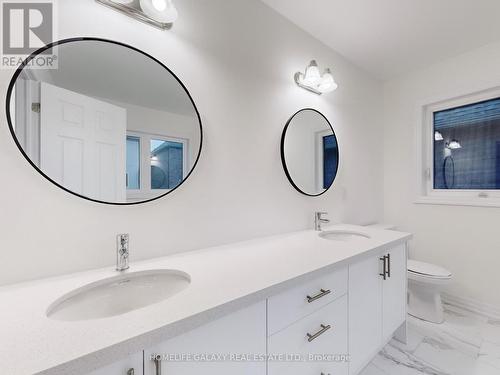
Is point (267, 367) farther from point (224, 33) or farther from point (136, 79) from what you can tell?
point (224, 33)

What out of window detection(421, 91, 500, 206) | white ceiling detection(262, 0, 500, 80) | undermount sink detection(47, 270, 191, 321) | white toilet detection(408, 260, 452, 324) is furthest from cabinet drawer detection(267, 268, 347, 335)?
window detection(421, 91, 500, 206)

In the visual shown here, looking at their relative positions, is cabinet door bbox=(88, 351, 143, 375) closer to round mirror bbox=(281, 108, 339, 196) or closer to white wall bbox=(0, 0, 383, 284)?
white wall bbox=(0, 0, 383, 284)

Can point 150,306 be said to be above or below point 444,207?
below

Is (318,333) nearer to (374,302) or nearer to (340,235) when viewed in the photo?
(374,302)

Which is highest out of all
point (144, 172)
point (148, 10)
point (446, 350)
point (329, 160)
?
point (148, 10)

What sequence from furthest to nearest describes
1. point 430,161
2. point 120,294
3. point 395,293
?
point 430,161, point 395,293, point 120,294

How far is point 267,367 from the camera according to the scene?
831mm

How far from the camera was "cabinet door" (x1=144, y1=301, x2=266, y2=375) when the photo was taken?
63 centimetres

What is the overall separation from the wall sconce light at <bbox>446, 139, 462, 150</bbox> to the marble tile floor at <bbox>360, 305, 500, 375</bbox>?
5.03 ft

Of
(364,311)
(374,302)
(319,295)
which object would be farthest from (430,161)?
(319,295)

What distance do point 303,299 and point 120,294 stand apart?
0.73 metres

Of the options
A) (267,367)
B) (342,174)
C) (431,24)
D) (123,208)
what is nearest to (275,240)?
(267,367)

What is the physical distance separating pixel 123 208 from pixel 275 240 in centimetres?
87

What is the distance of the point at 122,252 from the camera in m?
0.95
